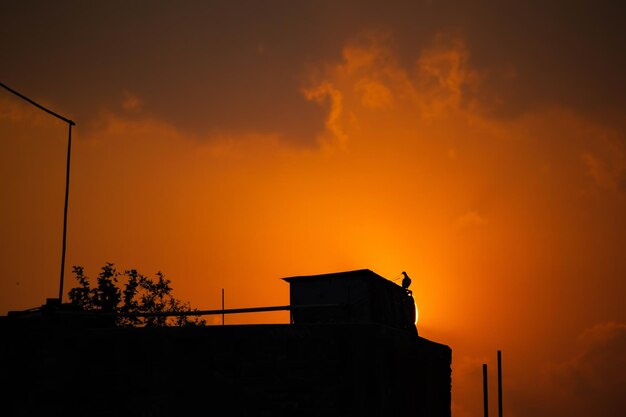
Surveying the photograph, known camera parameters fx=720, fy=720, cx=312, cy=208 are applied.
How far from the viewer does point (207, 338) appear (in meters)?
14.5

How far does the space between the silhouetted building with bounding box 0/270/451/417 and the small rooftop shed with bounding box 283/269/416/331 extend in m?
7.89

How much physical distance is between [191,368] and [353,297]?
1026cm

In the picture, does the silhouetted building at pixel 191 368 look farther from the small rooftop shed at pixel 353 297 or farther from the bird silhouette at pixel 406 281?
the bird silhouette at pixel 406 281

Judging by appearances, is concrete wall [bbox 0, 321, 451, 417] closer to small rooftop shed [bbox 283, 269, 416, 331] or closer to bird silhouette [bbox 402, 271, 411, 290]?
small rooftop shed [bbox 283, 269, 416, 331]

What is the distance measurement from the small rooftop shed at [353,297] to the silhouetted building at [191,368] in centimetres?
789

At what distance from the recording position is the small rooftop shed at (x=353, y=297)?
23094 millimetres

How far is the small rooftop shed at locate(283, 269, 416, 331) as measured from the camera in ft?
75.8

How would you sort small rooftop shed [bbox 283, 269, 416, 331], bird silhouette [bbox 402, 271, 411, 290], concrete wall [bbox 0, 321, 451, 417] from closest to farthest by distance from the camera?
concrete wall [bbox 0, 321, 451, 417] → small rooftop shed [bbox 283, 269, 416, 331] → bird silhouette [bbox 402, 271, 411, 290]

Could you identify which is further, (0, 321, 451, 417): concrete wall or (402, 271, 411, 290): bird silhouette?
(402, 271, 411, 290): bird silhouette

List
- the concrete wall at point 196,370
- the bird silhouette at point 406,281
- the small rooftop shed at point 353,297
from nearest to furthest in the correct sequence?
the concrete wall at point 196,370 → the small rooftop shed at point 353,297 → the bird silhouette at point 406,281

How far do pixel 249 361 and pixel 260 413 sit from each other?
3.34ft

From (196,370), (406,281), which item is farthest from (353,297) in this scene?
(196,370)

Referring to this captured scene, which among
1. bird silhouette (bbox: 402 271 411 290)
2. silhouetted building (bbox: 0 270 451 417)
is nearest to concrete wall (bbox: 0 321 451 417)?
silhouetted building (bbox: 0 270 451 417)

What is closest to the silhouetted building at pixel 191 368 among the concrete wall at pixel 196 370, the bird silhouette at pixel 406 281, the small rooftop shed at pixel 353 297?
the concrete wall at pixel 196 370
